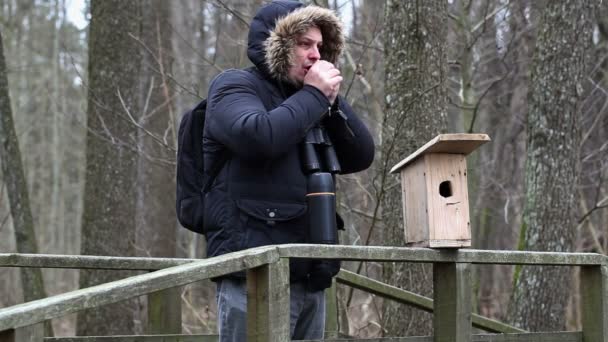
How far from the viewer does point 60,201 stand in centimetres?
2961

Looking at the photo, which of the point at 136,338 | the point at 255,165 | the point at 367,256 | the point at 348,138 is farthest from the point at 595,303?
the point at 136,338

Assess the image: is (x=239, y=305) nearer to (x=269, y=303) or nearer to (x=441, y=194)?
(x=269, y=303)

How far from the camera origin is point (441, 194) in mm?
4137

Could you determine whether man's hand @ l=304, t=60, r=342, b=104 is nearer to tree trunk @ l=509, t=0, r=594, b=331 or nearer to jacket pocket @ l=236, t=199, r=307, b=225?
jacket pocket @ l=236, t=199, r=307, b=225

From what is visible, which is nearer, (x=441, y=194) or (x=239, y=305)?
(x=239, y=305)

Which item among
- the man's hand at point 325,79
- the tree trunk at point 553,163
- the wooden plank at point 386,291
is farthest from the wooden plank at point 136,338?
the tree trunk at point 553,163

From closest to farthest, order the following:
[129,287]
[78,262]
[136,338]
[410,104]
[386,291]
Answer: [129,287] < [78,262] < [136,338] < [386,291] < [410,104]

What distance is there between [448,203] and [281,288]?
0.99 meters

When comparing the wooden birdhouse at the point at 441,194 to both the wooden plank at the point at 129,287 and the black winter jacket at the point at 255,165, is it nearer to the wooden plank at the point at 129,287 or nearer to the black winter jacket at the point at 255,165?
the black winter jacket at the point at 255,165

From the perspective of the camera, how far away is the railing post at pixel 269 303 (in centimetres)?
340

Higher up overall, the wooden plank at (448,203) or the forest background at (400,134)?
the forest background at (400,134)

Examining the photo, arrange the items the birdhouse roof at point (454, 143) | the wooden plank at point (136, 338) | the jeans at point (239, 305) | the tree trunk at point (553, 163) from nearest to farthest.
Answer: the jeans at point (239, 305) < the birdhouse roof at point (454, 143) < the wooden plank at point (136, 338) < the tree trunk at point (553, 163)

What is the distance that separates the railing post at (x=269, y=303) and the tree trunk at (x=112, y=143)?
17.0ft

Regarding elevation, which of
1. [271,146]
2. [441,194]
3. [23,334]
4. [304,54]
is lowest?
[23,334]
